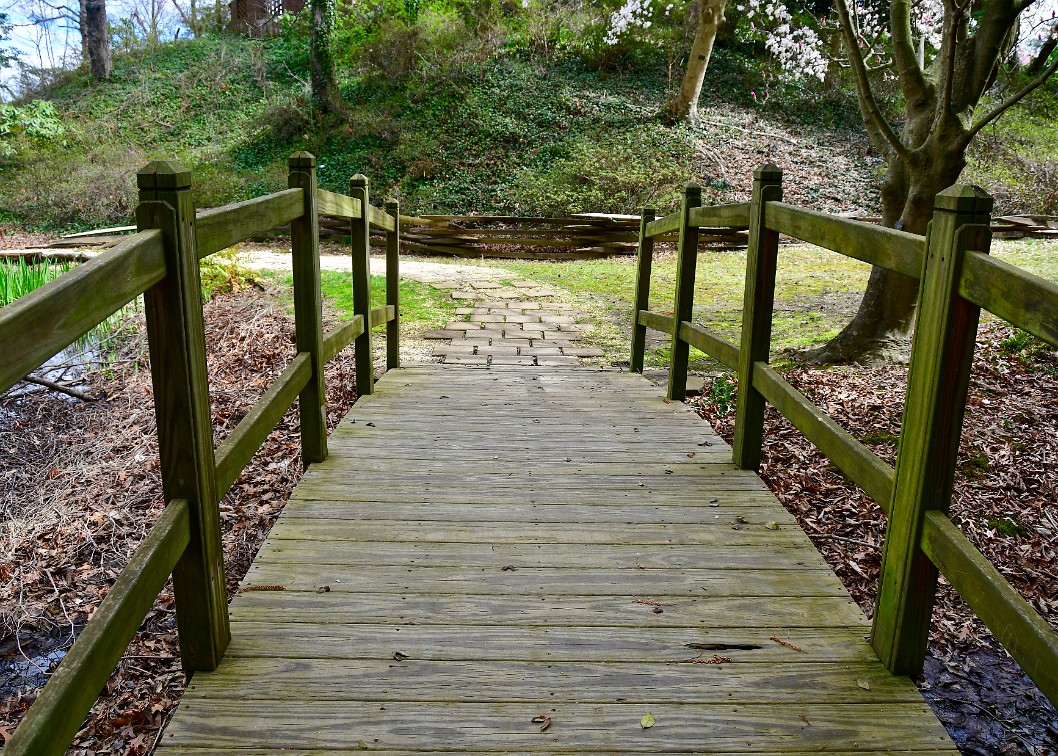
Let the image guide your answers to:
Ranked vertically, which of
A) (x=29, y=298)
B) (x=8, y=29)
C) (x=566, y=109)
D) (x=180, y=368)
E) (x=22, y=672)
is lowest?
(x=22, y=672)

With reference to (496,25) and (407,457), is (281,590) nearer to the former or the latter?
(407,457)

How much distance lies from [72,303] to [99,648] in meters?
0.72

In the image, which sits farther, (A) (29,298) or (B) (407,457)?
(B) (407,457)

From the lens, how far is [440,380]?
5.69 meters

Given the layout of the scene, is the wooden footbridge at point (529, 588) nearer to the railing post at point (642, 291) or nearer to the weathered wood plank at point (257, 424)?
the weathered wood plank at point (257, 424)

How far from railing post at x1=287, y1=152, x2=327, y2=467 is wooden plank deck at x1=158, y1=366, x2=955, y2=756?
16 centimetres

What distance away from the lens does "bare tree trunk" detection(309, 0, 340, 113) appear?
66.2 feet

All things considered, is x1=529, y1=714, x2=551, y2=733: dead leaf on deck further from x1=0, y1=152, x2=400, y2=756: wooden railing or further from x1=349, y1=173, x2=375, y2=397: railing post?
x1=349, y1=173, x2=375, y2=397: railing post

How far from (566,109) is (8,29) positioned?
51.2 feet

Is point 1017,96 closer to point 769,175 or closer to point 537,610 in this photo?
point 769,175

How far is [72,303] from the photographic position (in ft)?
5.35

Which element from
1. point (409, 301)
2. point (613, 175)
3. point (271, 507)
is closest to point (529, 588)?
point (271, 507)

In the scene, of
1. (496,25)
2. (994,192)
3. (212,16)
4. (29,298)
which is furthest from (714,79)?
(29,298)

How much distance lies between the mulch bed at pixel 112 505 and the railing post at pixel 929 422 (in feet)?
6.87
